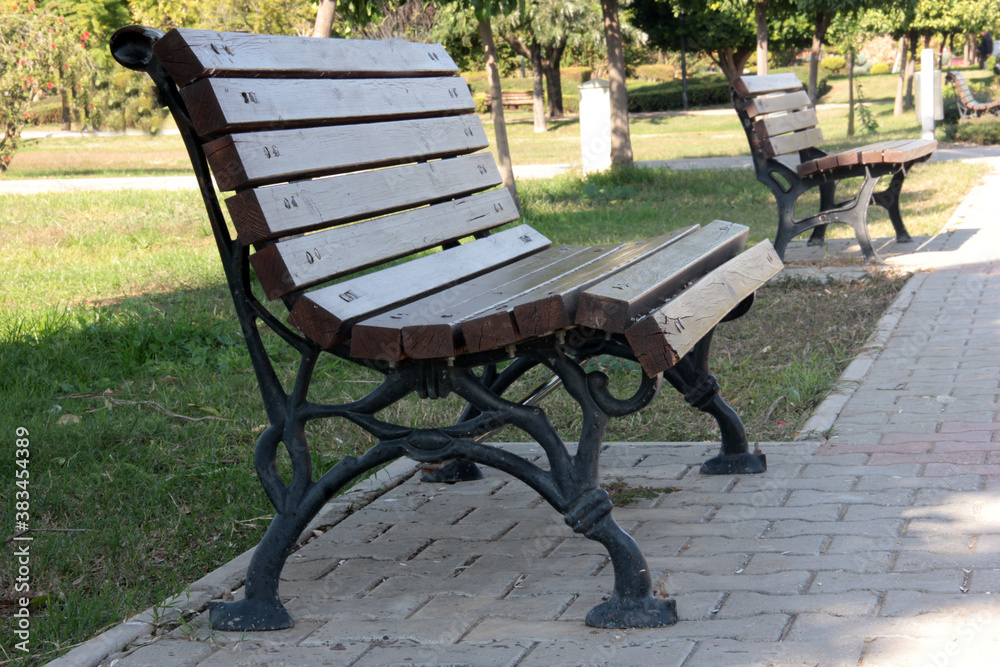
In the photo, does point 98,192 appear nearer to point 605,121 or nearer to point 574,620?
point 605,121

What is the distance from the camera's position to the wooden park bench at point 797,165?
6.67 metres

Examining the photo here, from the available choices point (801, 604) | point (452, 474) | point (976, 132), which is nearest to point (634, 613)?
point (801, 604)

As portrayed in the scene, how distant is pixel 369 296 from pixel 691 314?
32.8 inches

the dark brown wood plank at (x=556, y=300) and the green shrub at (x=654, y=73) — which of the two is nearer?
the dark brown wood plank at (x=556, y=300)

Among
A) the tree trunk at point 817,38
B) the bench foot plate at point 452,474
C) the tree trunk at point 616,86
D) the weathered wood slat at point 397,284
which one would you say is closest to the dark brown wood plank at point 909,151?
the weathered wood slat at point 397,284

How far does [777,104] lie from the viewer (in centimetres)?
701

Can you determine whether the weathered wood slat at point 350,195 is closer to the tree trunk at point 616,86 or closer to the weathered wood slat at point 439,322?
the weathered wood slat at point 439,322

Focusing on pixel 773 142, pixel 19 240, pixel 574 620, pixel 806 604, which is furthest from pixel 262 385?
pixel 19 240

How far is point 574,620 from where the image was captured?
93.5 inches

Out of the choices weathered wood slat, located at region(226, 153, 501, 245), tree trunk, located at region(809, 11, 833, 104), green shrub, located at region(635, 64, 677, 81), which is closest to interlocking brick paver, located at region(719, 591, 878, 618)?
weathered wood slat, located at region(226, 153, 501, 245)

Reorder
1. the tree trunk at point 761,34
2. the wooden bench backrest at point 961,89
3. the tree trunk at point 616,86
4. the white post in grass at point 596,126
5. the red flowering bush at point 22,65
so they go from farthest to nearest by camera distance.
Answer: the tree trunk at point 761,34 < the wooden bench backrest at point 961,89 < the red flowering bush at point 22,65 < the white post in grass at point 596,126 < the tree trunk at point 616,86

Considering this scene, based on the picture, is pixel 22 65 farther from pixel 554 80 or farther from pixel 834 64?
pixel 834 64

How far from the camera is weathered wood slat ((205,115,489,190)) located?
2395mm

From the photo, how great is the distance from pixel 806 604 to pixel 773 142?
4888 millimetres
